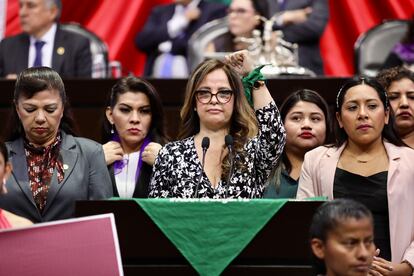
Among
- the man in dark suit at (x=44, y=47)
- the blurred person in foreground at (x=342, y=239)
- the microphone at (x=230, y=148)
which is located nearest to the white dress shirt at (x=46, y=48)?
the man in dark suit at (x=44, y=47)

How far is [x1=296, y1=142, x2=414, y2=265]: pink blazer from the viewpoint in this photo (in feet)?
12.8

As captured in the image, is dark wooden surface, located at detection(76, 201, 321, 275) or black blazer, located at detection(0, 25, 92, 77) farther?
black blazer, located at detection(0, 25, 92, 77)

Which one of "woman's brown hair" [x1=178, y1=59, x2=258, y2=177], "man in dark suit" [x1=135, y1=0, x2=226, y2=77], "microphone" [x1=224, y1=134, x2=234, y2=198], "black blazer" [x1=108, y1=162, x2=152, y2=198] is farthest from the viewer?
"man in dark suit" [x1=135, y1=0, x2=226, y2=77]

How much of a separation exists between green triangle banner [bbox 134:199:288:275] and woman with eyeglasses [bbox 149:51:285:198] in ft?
0.96

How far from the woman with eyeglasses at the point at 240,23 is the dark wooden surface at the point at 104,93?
0.70m

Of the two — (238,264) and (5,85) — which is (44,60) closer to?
(5,85)

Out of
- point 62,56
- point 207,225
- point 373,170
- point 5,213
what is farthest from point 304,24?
point 5,213

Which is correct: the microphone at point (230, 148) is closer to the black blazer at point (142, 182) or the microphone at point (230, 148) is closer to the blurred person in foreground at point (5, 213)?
the black blazer at point (142, 182)

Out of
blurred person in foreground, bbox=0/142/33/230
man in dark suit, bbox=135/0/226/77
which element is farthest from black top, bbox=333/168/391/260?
man in dark suit, bbox=135/0/226/77

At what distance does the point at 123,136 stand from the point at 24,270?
1366 millimetres

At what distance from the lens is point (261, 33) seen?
637 centimetres

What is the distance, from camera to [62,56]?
20.8 ft

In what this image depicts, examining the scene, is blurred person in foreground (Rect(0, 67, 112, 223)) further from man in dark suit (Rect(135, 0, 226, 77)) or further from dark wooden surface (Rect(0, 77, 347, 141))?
man in dark suit (Rect(135, 0, 226, 77))

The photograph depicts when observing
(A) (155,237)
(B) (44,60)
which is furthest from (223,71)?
(B) (44,60)
